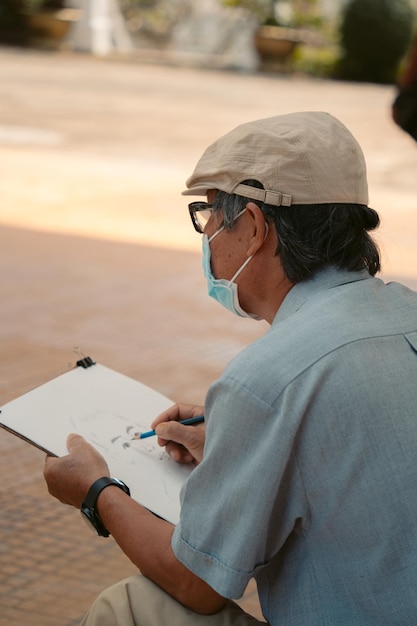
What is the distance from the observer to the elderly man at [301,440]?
1330 millimetres

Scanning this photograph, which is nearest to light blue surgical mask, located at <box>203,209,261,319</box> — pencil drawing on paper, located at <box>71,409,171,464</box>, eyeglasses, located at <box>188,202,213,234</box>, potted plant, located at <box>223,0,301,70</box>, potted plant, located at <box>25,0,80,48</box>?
eyeglasses, located at <box>188,202,213,234</box>

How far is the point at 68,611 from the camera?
242 cm

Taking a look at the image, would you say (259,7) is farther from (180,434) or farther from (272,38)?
(180,434)

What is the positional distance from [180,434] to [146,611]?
14.8 inches

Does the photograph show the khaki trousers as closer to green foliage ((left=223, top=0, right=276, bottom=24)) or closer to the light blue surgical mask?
the light blue surgical mask

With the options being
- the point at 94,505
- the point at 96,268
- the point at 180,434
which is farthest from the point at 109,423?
the point at 96,268

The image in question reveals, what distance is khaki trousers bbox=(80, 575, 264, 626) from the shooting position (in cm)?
150

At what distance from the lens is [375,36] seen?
20.7m

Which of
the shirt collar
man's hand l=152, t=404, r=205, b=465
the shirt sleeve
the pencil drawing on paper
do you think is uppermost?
the shirt collar

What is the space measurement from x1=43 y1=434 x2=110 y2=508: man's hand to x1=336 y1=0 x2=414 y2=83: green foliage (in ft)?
66.5

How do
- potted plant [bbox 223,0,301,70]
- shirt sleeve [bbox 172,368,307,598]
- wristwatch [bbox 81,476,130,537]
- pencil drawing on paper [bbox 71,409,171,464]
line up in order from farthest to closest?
1. potted plant [bbox 223,0,301,70]
2. pencil drawing on paper [bbox 71,409,171,464]
3. wristwatch [bbox 81,476,130,537]
4. shirt sleeve [bbox 172,368,307,598]

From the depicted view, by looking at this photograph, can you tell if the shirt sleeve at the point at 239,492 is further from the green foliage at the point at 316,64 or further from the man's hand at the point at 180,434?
the green foliage at the point at 316,64

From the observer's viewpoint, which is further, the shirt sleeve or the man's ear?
the man's ear

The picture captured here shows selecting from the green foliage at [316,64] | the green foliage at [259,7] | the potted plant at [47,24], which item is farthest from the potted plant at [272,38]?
the potted plant at [47,24]
